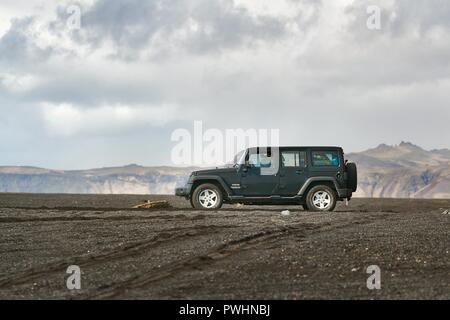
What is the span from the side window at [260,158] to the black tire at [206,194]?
53.7 inches

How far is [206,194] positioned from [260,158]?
6.59 ft

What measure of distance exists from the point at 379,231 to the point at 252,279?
594cm

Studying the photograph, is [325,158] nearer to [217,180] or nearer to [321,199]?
[321,199]

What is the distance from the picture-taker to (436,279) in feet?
33.8

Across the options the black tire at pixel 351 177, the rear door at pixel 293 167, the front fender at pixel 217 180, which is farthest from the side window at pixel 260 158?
the black tire at pixel 351 177

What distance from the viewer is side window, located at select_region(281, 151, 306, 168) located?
21.9 metres

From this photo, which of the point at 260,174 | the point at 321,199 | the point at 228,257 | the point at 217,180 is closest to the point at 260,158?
the point at 260,174

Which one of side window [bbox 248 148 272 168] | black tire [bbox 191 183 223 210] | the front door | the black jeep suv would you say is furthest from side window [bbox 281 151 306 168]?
black tire [bbox 191 183 223 210]

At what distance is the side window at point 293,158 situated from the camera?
2191 cm

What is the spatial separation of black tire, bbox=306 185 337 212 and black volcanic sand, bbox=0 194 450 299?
311 cm

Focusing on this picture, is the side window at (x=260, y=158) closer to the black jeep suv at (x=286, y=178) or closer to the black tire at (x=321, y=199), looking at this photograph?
the black jeep suv at (x=286, y=178)

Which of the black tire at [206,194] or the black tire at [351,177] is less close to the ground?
the black tire at [351,177]

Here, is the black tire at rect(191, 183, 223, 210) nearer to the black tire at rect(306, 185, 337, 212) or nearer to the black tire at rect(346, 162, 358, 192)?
the black tire at rect(306, 185, 337, 212)
